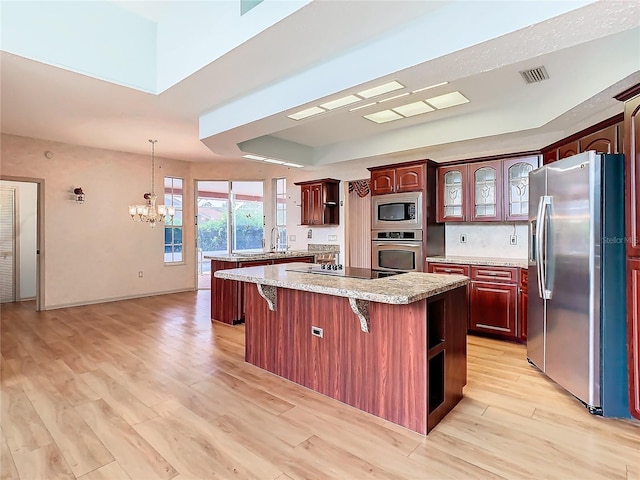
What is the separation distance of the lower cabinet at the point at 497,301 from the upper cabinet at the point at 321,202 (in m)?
2.58

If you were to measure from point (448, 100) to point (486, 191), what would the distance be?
4.28 feet

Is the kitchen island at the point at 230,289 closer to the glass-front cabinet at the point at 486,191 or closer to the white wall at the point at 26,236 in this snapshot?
the glass-front cabinet at the point at 486,191

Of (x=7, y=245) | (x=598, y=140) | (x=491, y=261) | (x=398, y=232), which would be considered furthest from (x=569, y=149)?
(x=7, y=245)

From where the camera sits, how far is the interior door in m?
6.29

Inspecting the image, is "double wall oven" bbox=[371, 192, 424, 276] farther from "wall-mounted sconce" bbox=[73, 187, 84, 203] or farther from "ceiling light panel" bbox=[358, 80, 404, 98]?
"wall-mounted sconce" bbox=[73, 187, 84, 203]

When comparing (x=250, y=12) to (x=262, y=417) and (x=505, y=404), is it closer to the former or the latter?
(x=262, y=417)

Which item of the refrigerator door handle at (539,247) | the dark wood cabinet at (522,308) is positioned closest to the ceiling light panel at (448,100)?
the refrigerator door handle at (539,247)

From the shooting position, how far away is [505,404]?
8.37 ft

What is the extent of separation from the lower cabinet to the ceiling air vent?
6.41 feet

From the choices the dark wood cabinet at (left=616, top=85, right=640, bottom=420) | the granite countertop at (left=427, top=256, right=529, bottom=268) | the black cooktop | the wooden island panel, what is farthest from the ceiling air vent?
the black cooktop

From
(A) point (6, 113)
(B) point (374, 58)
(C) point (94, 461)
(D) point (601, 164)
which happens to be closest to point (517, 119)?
(D) point (601, 164)

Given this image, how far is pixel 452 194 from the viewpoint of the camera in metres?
4.73

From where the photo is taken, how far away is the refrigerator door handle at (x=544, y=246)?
2.87m

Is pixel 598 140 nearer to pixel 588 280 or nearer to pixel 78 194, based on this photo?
pixel 588 280
